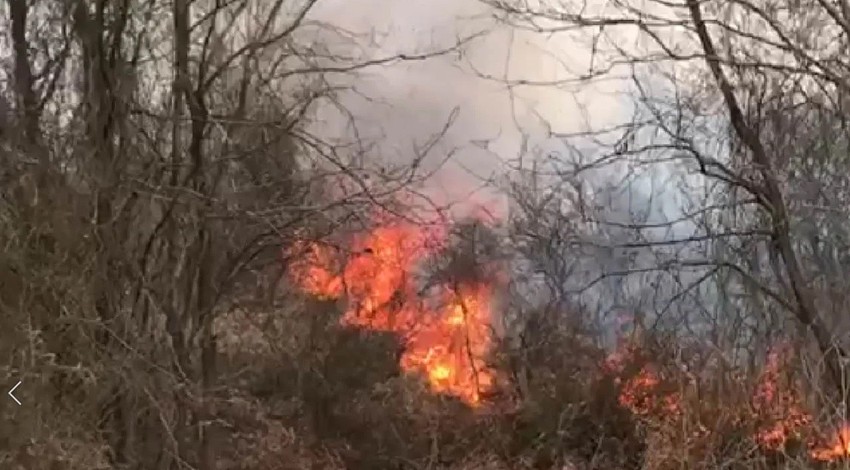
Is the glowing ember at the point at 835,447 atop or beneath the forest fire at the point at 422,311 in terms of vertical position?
beneath

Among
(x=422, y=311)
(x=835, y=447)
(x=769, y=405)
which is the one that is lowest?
(x=835, y=447)

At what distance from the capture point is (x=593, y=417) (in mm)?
13055

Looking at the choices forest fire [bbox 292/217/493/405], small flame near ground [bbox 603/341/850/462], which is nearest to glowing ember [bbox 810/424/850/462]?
small flame near ground [bbox 603/341/850/462]

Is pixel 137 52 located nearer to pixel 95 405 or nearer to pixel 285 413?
pixel 95 405

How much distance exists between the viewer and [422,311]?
1546 centimetres

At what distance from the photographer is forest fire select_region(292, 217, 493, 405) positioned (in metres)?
12.9

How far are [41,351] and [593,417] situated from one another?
8.69m

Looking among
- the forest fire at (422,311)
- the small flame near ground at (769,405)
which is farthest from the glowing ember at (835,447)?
the forest fire at (422,311)

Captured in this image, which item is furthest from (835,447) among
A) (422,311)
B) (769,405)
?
(422,311)

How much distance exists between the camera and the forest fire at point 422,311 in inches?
509

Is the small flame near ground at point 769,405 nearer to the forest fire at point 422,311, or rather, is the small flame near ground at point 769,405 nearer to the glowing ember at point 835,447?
the glowing ember at point 835,447

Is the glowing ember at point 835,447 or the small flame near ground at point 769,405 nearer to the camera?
the glowing ember at point 835,447

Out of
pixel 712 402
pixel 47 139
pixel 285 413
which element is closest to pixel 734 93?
pixel 712 402

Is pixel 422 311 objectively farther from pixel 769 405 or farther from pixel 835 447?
pixel 835 447
